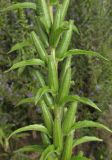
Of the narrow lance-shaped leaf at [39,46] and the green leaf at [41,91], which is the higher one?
the narrow lance-shaped leaf at [39,46]

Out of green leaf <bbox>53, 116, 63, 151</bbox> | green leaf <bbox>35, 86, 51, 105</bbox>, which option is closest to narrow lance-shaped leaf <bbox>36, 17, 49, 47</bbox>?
green leaf <bbox>35, 86, 51, 105</bbox>

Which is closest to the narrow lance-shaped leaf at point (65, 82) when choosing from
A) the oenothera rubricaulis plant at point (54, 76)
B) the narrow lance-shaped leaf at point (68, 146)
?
the oenothera rubricaulis plant at point (54, 76)

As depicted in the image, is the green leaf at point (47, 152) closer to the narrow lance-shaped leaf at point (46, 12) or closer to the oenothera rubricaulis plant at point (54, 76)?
the oenothera rubricaulis plant at point (54, 76)

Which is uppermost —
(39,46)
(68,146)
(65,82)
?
(39,46)

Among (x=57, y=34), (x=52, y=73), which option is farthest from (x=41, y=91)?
(x=57, y=34)

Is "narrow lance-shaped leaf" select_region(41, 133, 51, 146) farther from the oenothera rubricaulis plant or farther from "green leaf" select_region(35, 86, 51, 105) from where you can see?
"green leaf" select_region(35, 86, 51, 105)

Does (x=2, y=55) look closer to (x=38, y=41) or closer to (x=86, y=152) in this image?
(x=86, y=152)

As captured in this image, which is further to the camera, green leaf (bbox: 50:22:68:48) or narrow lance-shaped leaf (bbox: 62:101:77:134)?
narrow lance-shaped leaf (bbox: 62:101:77:134)

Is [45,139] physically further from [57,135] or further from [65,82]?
[65,82]

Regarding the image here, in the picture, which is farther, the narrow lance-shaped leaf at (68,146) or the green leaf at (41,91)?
the narrow lance-shaped leaf at (68,146)
